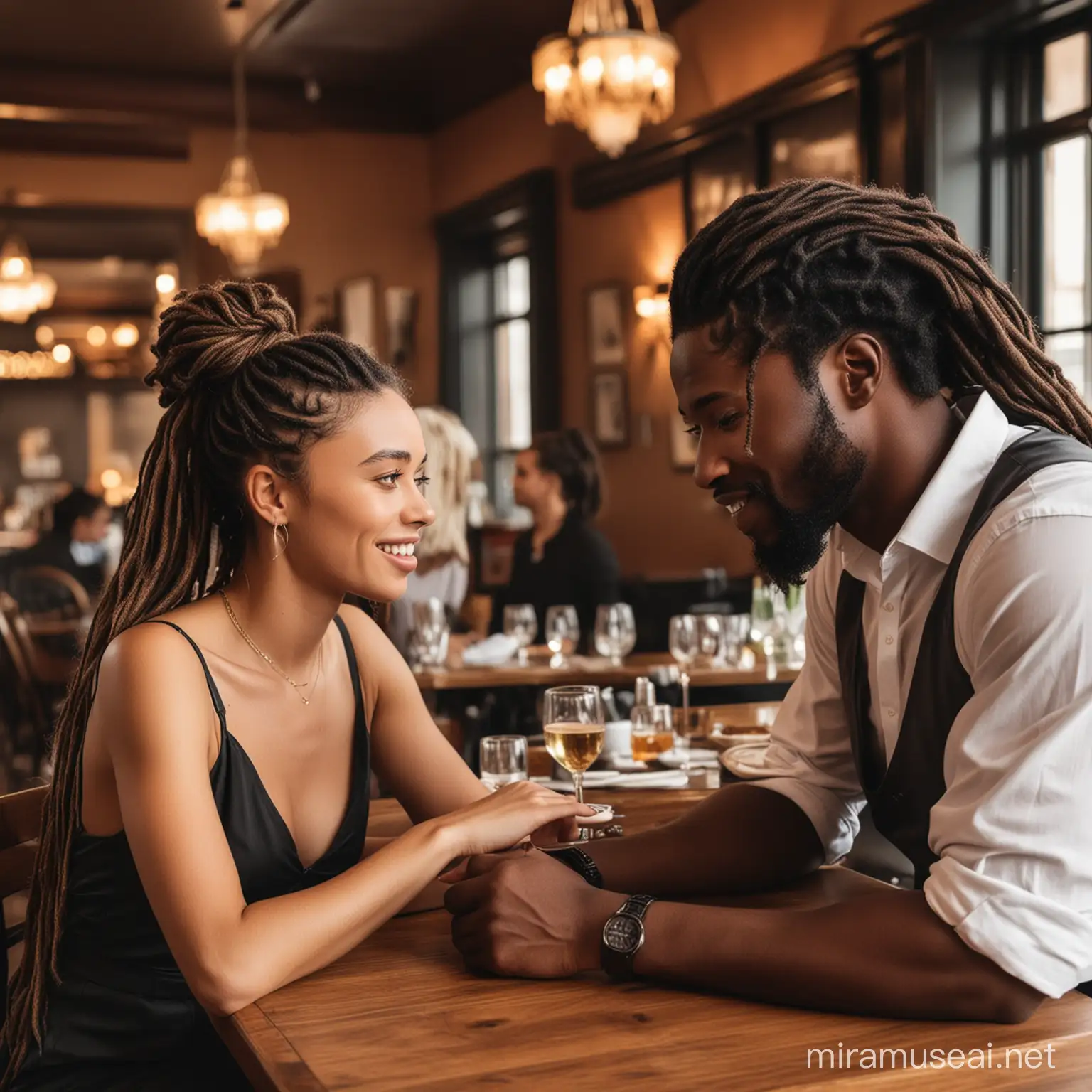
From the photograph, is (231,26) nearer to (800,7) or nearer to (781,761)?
(800,7)

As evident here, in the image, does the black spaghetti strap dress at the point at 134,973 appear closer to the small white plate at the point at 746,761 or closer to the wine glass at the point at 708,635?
the small white plate at the point at 746,761

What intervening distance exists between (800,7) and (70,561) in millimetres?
4516

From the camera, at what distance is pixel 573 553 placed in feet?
17.7

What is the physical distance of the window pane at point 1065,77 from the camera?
4969mm

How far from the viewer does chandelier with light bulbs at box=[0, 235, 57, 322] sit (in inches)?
377

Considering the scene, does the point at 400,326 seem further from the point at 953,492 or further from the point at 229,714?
the point at 953,492

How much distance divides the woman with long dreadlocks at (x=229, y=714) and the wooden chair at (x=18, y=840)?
0.16m

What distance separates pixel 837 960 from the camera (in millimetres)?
1245

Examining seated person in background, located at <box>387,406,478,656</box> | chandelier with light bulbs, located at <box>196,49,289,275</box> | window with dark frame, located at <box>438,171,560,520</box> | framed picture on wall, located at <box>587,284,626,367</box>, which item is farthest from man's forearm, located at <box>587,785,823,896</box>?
window with dark frame, located at <box>438,171,560,520</box>

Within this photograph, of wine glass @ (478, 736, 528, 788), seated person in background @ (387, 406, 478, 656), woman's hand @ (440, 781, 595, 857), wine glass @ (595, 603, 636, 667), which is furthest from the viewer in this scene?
seated person in background @ (387, 406, 478, 656)

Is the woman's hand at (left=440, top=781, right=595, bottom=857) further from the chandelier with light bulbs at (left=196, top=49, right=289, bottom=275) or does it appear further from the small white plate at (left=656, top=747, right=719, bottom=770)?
the chandelier with light bulbs at (left=196, top=49, right=289, bottom=275)

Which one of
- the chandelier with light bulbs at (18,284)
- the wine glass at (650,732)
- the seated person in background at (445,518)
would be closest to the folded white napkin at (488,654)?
the seated person in background at (445,518)

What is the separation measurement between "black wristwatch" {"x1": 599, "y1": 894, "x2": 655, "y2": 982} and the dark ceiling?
6574 mm

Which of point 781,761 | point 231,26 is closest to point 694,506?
point 231,26
